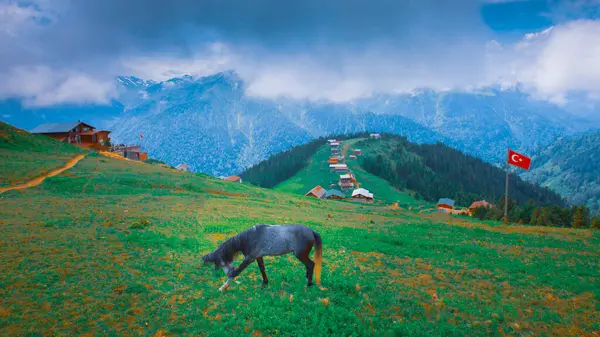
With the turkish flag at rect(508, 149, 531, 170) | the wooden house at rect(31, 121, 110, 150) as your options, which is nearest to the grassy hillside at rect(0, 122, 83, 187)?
the wooden house at rect(31, 121, 110, 150)

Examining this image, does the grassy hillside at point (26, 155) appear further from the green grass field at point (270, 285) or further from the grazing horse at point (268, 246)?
the grazing horse at point (268, 246)

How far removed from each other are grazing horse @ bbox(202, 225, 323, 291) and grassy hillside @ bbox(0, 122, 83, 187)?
37666 millimetres

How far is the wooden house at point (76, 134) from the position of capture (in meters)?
82.1

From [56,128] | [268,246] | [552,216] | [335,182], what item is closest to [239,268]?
[268,246]

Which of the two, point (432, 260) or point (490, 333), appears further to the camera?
point (432, 260)

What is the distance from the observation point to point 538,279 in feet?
55.2

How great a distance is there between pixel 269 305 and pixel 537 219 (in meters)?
92.7

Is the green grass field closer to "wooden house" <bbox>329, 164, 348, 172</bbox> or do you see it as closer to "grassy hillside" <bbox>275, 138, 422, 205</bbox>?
"grassy hillside" <bbox>275, 138, 422, 205</bbox>

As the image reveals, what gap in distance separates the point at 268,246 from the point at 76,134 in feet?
307

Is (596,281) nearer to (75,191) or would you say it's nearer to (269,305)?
(269,305)

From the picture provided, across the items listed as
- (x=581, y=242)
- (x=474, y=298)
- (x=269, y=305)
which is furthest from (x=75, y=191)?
(x=581, y=242)

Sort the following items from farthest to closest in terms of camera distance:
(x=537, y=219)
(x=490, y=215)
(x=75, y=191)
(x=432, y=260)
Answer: (x=490, y=215) → (x=537, y=219) → (x=75, y=191) → (x=432, y=260)

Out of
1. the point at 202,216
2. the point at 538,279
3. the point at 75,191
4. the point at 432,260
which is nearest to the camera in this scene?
the point at 538,279

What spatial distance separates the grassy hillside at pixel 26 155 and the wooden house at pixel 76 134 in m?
17.4
